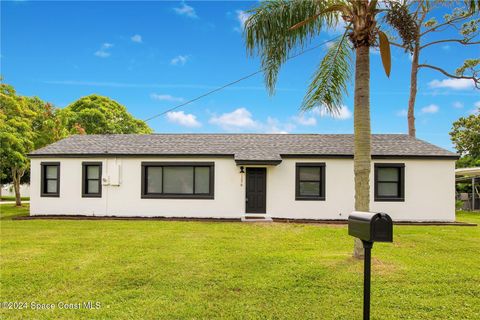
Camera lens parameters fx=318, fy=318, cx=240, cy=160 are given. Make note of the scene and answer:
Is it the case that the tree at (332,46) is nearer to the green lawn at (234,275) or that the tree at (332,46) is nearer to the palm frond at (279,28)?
the palm frond at (279,28)

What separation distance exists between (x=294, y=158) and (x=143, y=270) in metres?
8.98

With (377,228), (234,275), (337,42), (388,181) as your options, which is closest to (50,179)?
(234,275)

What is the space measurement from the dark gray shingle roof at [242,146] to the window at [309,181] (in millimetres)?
616

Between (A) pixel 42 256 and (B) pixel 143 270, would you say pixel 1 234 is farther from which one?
A: (B) pixel 143 270

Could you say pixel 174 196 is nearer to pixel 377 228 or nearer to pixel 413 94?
pixel 377 228

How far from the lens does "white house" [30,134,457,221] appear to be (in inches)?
523

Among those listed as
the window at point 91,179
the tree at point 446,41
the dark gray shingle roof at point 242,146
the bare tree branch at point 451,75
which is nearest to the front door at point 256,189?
the dark gray shingle roof at point 242,146

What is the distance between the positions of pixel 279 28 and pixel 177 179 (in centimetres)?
882

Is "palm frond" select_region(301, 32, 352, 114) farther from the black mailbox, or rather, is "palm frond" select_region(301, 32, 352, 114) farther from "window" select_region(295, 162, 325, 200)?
"window" select_region(295, 162, 325, 200)

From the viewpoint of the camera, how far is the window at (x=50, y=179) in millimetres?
14422

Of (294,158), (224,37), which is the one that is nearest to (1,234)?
(294,158)

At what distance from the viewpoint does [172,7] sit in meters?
13.9

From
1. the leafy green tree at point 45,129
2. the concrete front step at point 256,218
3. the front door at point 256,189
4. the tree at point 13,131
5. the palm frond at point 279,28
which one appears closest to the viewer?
the palm frond at point 279,28

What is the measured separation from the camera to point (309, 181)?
44.6ft
